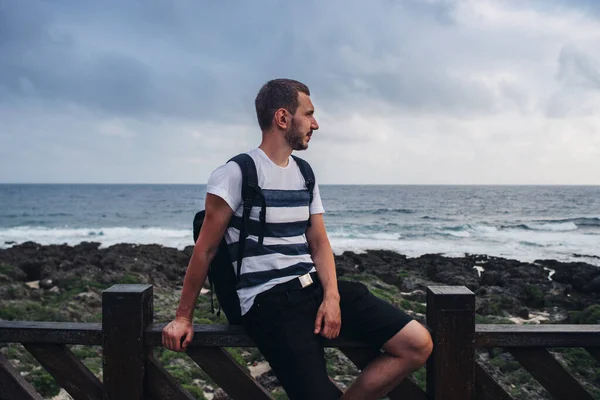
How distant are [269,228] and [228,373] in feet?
2.38

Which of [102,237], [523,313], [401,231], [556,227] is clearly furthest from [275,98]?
[556,227]

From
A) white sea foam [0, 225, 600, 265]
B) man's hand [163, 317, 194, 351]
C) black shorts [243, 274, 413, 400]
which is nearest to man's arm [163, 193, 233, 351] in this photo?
man's hand [163, 317, 194, 351]

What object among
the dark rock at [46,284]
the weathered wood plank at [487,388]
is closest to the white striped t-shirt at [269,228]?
the weathered wood plank at [487,388]

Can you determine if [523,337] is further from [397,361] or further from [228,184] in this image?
[228,184]

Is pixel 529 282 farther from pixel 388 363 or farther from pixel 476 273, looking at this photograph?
pixel 388 363

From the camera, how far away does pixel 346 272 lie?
15023 millimetres

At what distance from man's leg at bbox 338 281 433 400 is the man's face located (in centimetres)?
85

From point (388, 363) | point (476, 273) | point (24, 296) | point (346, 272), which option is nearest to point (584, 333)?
point (388, 363)

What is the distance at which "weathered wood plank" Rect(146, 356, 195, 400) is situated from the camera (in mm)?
2400

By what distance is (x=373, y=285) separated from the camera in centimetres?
1249

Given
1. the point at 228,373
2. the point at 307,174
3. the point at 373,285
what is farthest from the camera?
the point at 373,285

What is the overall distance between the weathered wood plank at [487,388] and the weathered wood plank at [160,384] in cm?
138

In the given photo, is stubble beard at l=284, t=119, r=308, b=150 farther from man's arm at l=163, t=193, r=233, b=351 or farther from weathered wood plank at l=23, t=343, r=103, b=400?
weathered wood plank at l=23, t=343, r=103, b=400

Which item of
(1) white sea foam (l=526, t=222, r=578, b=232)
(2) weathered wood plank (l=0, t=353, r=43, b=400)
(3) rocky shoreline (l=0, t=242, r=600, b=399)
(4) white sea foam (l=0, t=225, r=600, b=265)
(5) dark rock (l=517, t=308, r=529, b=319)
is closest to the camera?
(2) weathered wood plank (l=0, t=353, r=43, b=400)
